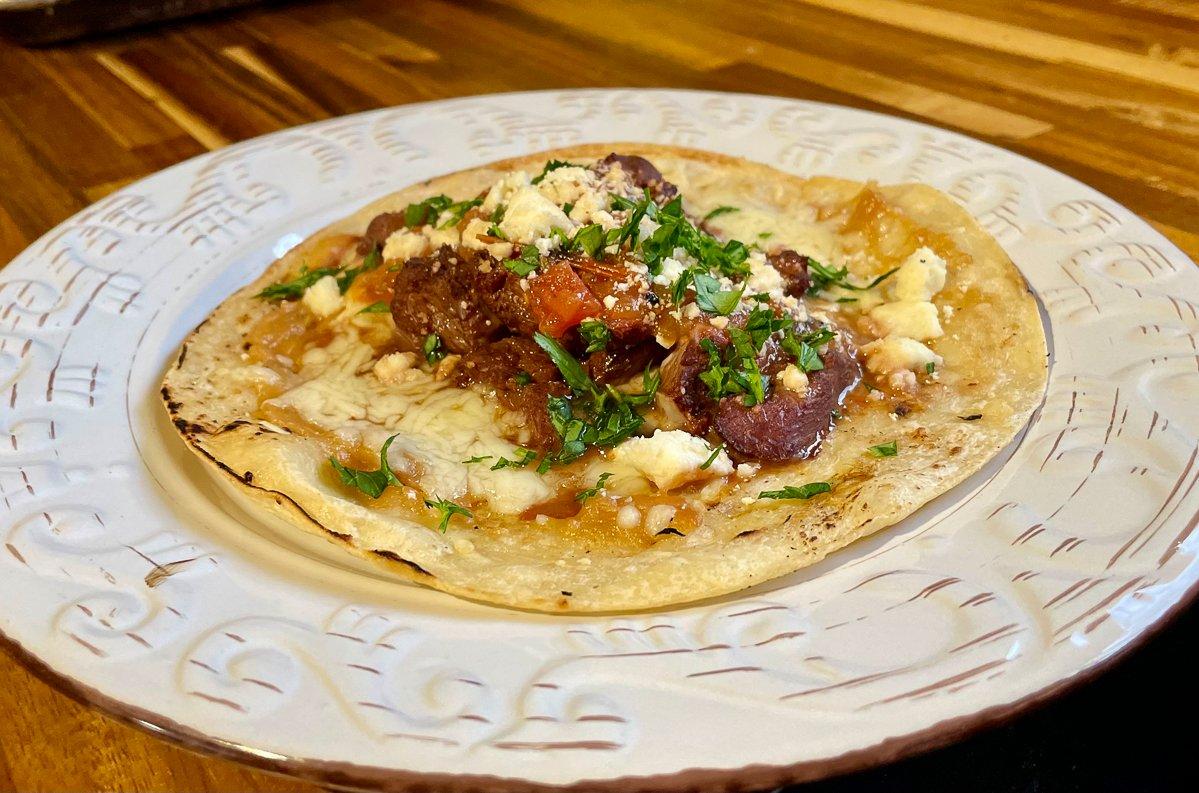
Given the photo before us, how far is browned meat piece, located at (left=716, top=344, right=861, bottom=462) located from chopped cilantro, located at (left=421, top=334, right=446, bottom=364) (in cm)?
95

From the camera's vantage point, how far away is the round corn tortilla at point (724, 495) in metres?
2.28

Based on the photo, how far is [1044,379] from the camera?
2781 millimetres

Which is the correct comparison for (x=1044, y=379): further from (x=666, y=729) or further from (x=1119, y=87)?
(x=1119, y=87)

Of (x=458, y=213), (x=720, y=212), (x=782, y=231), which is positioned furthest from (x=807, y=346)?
(x=458, y=213)

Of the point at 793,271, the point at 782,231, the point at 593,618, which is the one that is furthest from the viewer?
the point at 782,231

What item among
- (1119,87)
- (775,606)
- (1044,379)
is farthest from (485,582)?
(1119,87)

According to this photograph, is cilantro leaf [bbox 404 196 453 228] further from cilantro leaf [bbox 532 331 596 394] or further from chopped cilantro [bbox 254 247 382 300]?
cilantro leaf [bbox 532 331 596 394]

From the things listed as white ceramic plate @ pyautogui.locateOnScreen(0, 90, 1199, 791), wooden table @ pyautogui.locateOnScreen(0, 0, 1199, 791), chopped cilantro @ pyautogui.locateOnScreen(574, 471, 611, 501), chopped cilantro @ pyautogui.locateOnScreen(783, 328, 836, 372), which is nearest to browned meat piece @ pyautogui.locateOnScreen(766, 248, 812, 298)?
chopped cilantro @ pyautogui.locateOnScreen(783, 328, 836, 372)

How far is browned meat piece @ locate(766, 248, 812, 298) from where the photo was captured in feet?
10.8

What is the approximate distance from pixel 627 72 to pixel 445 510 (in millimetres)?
4111

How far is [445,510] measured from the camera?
8.45 feet

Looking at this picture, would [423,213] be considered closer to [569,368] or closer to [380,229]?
[380,229]

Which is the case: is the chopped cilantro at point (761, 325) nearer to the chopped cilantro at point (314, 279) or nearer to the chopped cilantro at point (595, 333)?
the chopped cilantro at point (595, 333)

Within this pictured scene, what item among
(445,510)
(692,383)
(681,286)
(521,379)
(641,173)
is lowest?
(445,510)
